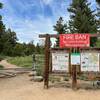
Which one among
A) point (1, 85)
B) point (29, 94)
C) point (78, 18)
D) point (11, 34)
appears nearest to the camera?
point (29, 94)

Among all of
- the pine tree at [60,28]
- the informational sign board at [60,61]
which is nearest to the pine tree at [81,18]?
the pine tree at [60,28]

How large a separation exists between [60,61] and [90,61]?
53.8 inches

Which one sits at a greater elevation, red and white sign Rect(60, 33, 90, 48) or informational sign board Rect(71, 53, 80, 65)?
red and white sign Rect(60, 33, 90, 48)

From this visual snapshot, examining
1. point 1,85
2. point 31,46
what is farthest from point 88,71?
point 31,46

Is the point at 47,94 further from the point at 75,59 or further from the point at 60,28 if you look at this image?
the point at 60,28

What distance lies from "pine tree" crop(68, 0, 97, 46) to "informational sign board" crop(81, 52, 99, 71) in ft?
118

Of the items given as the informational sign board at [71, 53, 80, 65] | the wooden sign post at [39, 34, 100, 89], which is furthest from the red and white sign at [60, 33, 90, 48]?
the informational sign board at [71, 53, 80, 65]

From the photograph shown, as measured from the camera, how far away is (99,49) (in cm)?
1420

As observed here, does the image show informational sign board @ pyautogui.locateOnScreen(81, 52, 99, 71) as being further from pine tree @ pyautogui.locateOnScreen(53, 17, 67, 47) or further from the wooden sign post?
pine tree @ pyautogui.locateOnScreen(53, 17, 67, 47)

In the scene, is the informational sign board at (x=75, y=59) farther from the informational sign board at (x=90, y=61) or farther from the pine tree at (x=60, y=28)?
the pine tree at (x=60, y=28)

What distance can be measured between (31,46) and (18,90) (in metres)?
64.4

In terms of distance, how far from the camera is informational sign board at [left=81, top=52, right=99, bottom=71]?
14141 mm

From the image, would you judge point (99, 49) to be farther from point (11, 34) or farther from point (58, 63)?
point (11, 34)

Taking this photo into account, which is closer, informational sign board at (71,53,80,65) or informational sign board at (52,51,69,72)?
informational sign board at (71,53,80,65)
